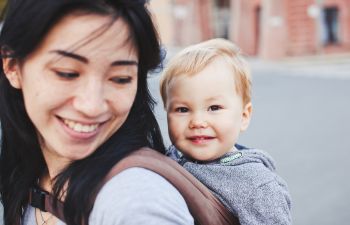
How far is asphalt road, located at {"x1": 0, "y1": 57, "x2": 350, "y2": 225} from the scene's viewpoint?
16.7 ft

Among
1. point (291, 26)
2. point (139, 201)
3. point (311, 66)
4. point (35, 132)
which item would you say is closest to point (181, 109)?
point (35, 132)

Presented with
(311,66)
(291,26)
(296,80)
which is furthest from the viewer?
(291,26)

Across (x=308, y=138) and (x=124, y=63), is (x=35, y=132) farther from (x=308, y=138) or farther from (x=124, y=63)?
(x=308, y=138)

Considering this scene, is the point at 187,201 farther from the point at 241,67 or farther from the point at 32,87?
the point at 241,67

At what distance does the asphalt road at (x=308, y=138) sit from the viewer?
509cm

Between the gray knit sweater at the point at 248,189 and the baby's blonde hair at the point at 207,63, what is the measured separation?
0.30m

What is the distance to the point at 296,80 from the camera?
1514 cm

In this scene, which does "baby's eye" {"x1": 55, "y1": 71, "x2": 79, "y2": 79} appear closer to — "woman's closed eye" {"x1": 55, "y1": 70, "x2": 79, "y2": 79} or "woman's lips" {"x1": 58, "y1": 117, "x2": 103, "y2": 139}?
"woman's closed eye" {"x1": 55, "y1": 70, "x2": 79, "y2": 79}

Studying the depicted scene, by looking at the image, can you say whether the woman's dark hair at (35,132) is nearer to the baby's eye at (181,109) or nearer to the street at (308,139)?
the baby's eye at (181,109)

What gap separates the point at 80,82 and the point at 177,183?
340mm

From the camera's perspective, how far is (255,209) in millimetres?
1641

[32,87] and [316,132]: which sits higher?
[32,87]

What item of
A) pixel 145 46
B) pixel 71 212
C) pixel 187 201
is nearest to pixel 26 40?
pixel 145 46

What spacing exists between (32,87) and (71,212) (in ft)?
1.07
